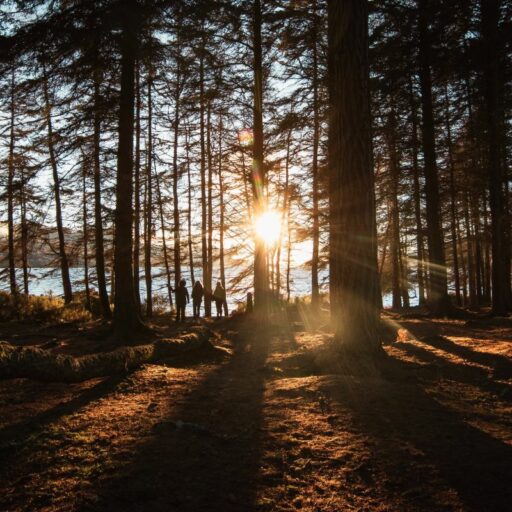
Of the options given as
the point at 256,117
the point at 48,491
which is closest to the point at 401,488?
the point at 48,491

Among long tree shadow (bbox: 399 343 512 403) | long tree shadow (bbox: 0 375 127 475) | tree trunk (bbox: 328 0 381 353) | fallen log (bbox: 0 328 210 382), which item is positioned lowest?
long tree shadow (bbox: 399 343 512 403)

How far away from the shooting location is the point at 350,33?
6133 mm

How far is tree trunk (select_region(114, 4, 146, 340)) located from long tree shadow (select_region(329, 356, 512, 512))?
22.5 ft

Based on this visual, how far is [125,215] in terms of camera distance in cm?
1023

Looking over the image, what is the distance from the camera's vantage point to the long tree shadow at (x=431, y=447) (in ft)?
8.09

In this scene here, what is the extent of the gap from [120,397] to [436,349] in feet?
18.8

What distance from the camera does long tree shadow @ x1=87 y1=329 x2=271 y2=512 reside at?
2.49 metres

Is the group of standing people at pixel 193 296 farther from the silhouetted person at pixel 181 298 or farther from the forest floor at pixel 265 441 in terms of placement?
the forest floor at pixel 265 441

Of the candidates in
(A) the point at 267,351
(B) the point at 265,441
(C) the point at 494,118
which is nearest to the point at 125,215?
(A) the point at 267,351

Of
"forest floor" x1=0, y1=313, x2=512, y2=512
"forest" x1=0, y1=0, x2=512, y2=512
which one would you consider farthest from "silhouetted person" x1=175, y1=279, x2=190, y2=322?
"forest floor" x1=0, y1=313, x2=512, y2=512

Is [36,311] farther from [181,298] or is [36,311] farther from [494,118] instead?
[494,118]

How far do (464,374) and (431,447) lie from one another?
10.1 feet

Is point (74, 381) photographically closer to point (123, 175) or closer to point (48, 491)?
point (48, 491)

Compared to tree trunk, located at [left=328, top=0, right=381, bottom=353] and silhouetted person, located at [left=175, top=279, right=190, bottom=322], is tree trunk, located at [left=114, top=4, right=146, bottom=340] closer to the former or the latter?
tree trunk, located at [left=328, top=0, right=381, bottom=353]
